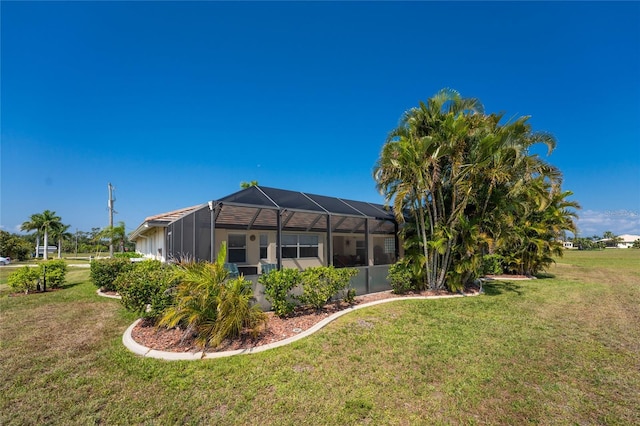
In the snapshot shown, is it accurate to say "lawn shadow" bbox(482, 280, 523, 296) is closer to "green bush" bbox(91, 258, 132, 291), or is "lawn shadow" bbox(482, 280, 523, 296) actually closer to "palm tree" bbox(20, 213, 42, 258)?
"green bush" bbox(91, 258, 132, 291)

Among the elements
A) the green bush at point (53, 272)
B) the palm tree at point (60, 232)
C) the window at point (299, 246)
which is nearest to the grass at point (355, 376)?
the green bush at point (53, 272)

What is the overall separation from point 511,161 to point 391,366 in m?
9.08

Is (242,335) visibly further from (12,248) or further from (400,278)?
(12,248)

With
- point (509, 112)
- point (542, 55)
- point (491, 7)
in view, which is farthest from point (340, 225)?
point (542, 55)

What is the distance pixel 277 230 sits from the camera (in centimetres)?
891

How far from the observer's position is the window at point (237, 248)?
13164 mm

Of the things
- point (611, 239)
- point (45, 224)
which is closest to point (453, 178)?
point (45, 224)

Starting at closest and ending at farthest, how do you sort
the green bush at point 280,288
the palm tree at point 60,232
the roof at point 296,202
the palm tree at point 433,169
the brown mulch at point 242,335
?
the brown mulch at point 242,335 < the green bush at point 280,288 < the roof at point 296,202 < the palm tree at point 433,169 < the palm tree at point 60,232

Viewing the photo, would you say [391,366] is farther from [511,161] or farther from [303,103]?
[303,103]

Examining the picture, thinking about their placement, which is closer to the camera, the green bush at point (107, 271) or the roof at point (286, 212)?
the roof at point (286, 212)

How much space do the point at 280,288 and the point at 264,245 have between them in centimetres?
753

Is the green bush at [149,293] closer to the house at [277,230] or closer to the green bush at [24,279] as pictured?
the house at [277,230]

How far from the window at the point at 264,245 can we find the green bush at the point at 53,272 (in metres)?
7.94

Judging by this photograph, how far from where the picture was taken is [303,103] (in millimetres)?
17203
